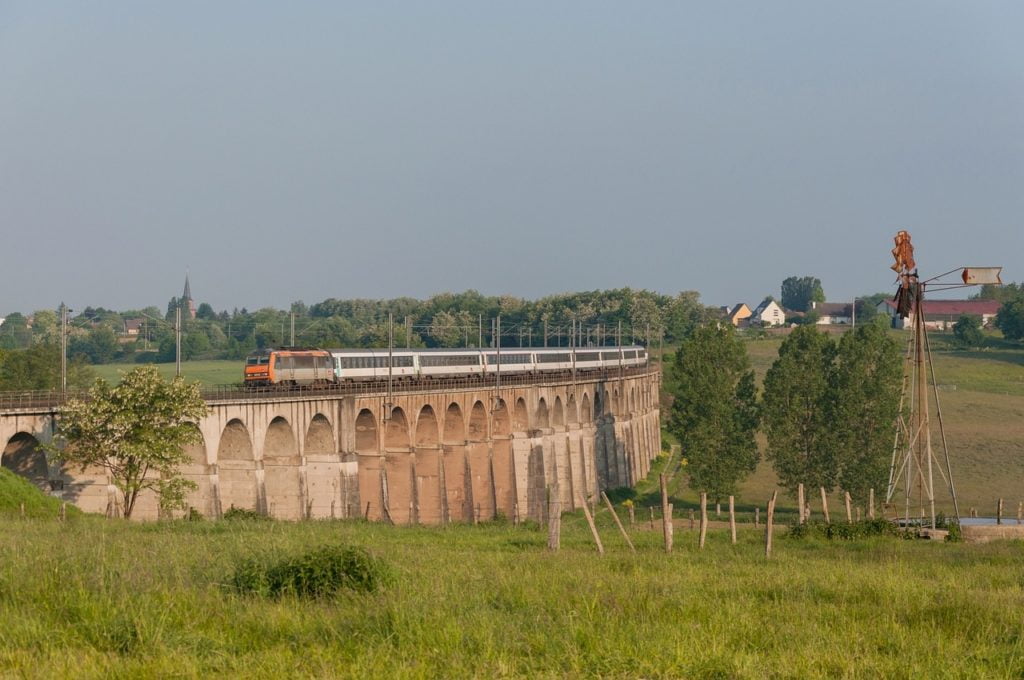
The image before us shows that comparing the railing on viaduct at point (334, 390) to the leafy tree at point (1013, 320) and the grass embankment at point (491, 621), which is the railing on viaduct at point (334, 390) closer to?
the grass embankment at point (491, 621)

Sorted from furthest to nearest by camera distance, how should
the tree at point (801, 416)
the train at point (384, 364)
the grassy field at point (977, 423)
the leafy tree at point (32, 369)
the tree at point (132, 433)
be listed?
the leafy tree at point (32, 369), the grassy field at point (977, 423), the tree at point (801, 416), the train at point (384, 364), the tree at point (132, 433)

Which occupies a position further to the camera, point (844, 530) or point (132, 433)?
point (132, 433)

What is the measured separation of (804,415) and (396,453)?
2409cm

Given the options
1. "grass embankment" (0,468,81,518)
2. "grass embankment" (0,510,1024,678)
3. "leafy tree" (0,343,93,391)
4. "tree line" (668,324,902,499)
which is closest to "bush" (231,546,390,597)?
"grass embankment" (0,510,1024,678)

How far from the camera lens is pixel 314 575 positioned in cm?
1919

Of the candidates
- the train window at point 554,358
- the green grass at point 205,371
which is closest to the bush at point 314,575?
the train window at point 554,358

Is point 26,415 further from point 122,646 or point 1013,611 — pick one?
point 1013,611

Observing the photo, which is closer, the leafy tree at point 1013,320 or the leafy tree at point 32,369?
the leafy tree at point 32,369

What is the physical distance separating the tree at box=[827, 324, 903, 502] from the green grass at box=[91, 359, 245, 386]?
227 feet

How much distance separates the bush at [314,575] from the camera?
→ 18.9 meters

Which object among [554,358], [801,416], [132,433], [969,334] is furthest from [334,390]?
[969,334]

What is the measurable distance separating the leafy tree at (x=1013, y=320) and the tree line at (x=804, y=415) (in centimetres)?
10757

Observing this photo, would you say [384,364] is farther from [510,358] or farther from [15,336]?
[15,336]

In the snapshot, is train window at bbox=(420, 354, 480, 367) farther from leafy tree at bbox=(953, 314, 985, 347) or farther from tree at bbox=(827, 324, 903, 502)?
leafy tree at bbox=(953, 314, 985, 347)
